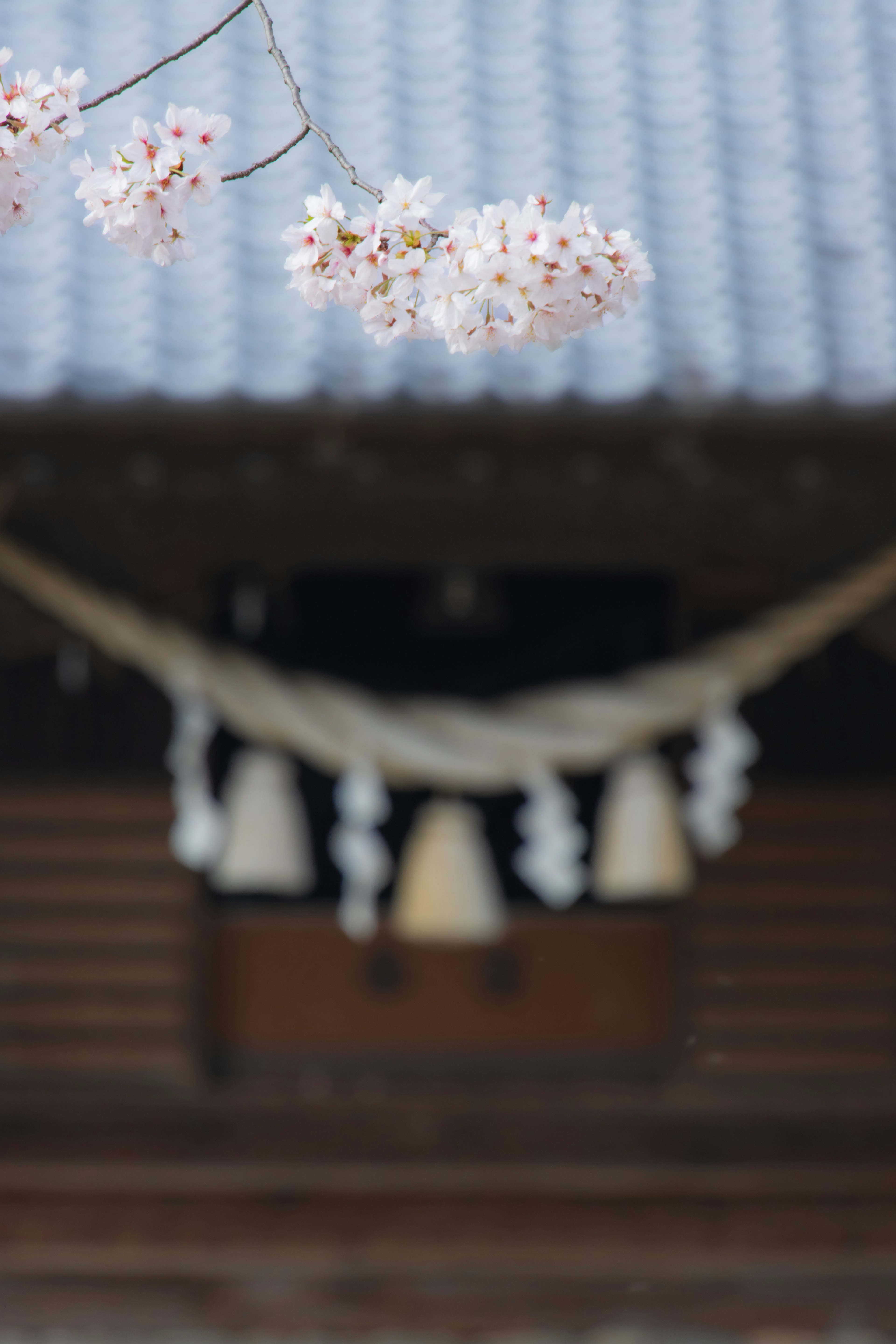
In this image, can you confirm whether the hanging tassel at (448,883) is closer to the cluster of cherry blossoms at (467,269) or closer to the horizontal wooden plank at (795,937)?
the horizontal wooden plank at (795,937)

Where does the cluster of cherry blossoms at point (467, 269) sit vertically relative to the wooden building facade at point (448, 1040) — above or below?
above

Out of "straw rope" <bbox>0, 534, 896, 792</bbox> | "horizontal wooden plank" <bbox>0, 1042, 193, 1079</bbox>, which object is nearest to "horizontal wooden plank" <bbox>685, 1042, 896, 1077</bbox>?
"straw rope" <bbox>0, 534, 896, 792</bbox>

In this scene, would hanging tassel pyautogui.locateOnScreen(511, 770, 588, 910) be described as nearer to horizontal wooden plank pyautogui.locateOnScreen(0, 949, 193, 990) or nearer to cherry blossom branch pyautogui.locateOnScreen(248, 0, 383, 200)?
horizontal wooden plank pyautogui.locateOnScreen(0, 949, 193, 990)

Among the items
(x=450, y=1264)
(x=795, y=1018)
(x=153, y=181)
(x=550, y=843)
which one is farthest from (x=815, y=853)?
(x=153, y=181)

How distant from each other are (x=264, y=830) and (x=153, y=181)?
2080 millimetres

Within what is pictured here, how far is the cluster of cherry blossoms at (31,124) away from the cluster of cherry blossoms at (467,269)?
348mm

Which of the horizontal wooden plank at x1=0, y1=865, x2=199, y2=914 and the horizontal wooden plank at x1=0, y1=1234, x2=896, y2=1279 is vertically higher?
the horizontal wooden plank at x1=0, y1=865, x2=199, y2=914

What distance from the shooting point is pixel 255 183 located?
392cm

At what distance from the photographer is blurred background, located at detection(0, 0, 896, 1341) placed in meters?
3.71

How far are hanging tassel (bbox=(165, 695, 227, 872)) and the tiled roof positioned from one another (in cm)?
91

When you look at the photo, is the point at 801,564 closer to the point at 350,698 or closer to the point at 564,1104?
the point at 350,698

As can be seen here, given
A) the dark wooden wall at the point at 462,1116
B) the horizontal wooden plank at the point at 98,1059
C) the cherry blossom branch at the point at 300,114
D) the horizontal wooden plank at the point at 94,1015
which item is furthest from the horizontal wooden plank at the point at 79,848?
the cherry blossom branch at the point at 300,114

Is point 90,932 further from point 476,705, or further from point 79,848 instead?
point 476,705

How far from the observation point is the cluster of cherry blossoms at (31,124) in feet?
5.82
